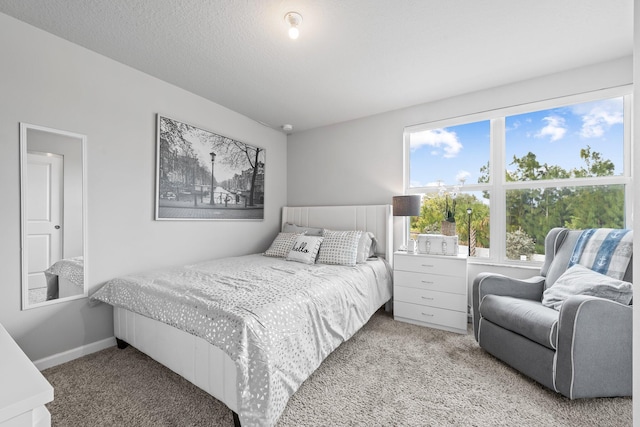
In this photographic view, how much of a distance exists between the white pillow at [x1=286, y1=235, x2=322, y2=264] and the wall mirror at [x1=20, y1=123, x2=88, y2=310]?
1.79 m

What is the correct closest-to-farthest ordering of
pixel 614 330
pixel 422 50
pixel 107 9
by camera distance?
pixel 614 330
pixel 107 9
pixel 422 50

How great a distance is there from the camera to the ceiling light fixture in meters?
1.73

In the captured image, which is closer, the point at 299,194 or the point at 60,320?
the point at 60,320

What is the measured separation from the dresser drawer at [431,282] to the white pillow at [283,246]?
4.06 feet

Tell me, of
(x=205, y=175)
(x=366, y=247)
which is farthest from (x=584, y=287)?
(x=205, y=175)

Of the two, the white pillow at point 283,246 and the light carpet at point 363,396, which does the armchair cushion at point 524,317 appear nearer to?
the light carpet at point 363,396

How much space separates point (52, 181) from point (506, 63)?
3.74m

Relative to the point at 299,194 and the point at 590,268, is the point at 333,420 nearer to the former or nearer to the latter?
the point at 590,268

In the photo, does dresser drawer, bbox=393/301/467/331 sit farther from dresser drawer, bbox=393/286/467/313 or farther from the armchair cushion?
the armchair cushion

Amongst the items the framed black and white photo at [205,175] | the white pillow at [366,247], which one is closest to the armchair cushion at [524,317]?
the white pillow at [366,247]

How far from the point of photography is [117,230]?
2.30 metres

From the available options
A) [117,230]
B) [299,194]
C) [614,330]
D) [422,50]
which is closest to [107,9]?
[117,230]

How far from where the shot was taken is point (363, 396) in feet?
5.42

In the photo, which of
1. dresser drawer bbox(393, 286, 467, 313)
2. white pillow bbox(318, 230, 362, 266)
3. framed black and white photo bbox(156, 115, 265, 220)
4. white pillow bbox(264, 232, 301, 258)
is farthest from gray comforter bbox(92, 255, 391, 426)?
framed black and white photo bbox(156, 115, 265, 220)
